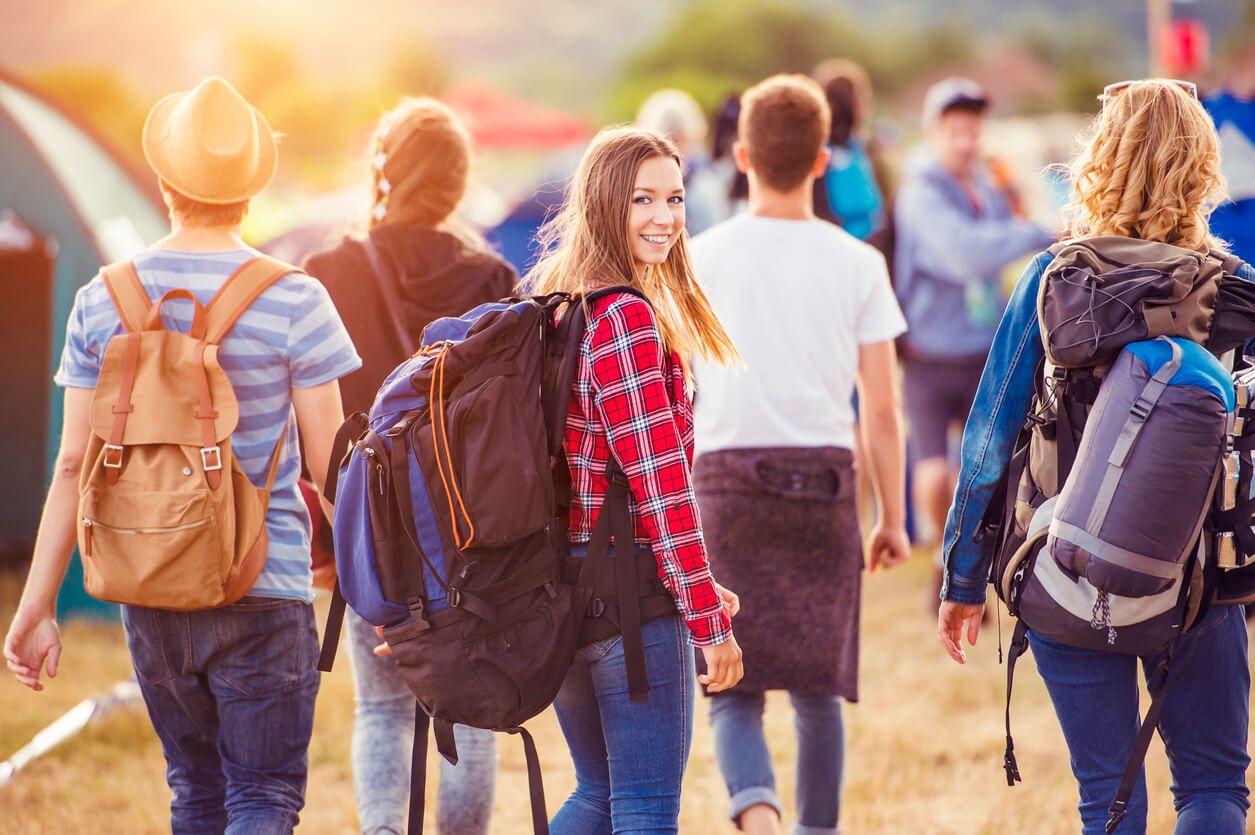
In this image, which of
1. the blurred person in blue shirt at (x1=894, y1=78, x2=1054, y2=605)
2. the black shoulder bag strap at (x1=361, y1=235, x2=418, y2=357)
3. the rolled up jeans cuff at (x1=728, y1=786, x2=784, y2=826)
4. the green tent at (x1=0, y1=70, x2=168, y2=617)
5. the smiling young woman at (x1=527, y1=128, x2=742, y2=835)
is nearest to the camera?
the smiling young woman at (x1=527, y1=128, x2=742, y2=835)

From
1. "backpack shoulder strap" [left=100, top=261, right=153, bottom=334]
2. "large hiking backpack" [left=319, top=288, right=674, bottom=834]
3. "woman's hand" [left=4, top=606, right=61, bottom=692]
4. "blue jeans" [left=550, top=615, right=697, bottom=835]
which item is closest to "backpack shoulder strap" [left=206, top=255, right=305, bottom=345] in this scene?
"backpack shoulder strap" [left=100, top=261, right=153, bottom=334]

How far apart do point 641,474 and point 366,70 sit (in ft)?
295

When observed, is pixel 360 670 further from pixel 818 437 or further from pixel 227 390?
pixel 818 437

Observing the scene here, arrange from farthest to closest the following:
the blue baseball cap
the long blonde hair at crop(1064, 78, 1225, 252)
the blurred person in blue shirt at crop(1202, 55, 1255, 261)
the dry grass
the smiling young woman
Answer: the blue baseball cap → the blurred person in blue shirt at crop(1202, 55, 1255, 261) → the dry grass → the long blonde hair at crop(1064, 78, 1225, 252) → the smiling young woman

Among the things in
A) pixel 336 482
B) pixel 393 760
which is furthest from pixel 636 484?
pixel 393 760

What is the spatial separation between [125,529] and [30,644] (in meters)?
0.37

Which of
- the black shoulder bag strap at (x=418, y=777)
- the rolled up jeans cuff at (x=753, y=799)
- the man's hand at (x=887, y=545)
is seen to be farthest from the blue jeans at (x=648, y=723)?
the man's hand at (x=887, y=545)

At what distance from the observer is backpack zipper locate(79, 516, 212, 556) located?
7.91 feet

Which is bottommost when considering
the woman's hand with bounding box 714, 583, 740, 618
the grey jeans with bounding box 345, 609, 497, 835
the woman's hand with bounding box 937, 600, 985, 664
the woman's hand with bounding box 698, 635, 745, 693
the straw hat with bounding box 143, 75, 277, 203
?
the grey jeans with bounding box 345, 609, 497, 835

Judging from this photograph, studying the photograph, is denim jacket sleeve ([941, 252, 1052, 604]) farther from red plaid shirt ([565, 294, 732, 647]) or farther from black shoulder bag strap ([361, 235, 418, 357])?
black shoulder bag strap ([361, 235, 418, 357])

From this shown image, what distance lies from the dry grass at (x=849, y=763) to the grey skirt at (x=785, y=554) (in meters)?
0.79

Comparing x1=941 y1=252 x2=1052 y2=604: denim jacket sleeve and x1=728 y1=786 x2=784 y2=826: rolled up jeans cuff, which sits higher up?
x1=941 y1=252 x2=1052 y2=604: denim jacket sleeve

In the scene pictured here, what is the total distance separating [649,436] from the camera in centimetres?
228

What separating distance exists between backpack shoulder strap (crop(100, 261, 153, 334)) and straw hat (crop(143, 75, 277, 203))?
19 cm
